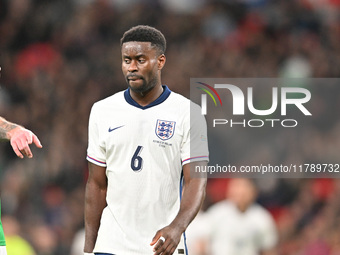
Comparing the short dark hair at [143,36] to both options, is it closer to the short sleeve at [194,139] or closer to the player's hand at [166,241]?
the short sleeve at [194,139]

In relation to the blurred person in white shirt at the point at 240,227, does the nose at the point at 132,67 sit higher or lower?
higher

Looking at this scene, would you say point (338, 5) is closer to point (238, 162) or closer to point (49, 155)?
point (238, 162)

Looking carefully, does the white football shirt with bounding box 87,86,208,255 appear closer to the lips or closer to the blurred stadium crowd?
the lips

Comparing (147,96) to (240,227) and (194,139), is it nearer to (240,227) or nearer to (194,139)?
(194,139)

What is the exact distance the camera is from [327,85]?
41.3 feet

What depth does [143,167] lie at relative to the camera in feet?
17.7

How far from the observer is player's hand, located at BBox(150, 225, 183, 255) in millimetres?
4941

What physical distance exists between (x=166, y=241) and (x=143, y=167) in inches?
24.9

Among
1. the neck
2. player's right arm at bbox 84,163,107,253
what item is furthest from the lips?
player's right arm at bbox 84,163,107,253

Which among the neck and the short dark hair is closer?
the short dark hair

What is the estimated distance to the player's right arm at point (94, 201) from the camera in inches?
219

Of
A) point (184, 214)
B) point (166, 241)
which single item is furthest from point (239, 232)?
point (166, 241)

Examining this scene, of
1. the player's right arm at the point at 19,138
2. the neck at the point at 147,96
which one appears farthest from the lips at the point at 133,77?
the player's right arm at the point at 19,138

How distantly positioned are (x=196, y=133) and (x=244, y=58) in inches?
312
